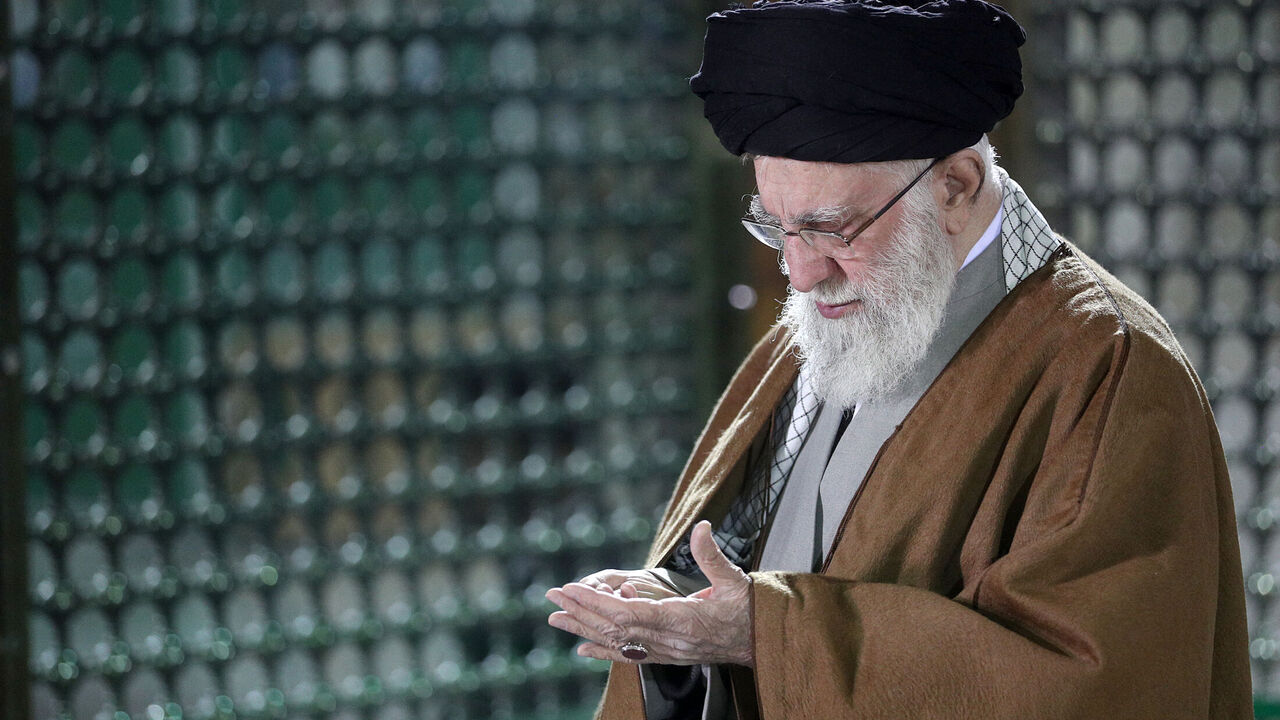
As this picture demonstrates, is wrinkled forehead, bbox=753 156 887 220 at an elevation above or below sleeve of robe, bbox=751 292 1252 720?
above

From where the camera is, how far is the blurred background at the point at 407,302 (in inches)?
135

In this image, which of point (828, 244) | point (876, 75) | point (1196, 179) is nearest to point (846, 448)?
point (828, 244)

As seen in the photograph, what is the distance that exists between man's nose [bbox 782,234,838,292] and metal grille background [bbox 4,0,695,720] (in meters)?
2.11

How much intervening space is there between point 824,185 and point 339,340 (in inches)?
91.7

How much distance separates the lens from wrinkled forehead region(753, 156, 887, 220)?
5.61 feet

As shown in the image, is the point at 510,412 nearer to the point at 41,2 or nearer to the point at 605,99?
the point at 605,99

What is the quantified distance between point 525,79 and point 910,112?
2.28 metres

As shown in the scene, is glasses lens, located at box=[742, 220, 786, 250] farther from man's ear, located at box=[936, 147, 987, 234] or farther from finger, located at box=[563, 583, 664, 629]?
finger, located at box=[563, 583, 664, 629]

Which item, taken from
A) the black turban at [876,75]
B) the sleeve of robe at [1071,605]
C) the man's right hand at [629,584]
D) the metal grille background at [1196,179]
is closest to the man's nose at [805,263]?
the black turban at [876,75]

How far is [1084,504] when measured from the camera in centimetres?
150

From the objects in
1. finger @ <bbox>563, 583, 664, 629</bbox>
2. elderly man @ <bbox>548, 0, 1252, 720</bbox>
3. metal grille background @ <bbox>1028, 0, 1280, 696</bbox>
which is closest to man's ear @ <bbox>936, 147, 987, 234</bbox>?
elderly man @ <bbox>548, 0, 1252, 720</bbox>

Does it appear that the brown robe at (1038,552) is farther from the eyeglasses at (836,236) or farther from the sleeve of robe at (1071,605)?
the eyeglasses at (836,236)

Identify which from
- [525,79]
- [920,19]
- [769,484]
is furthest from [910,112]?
[525,79]

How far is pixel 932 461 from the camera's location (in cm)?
164
